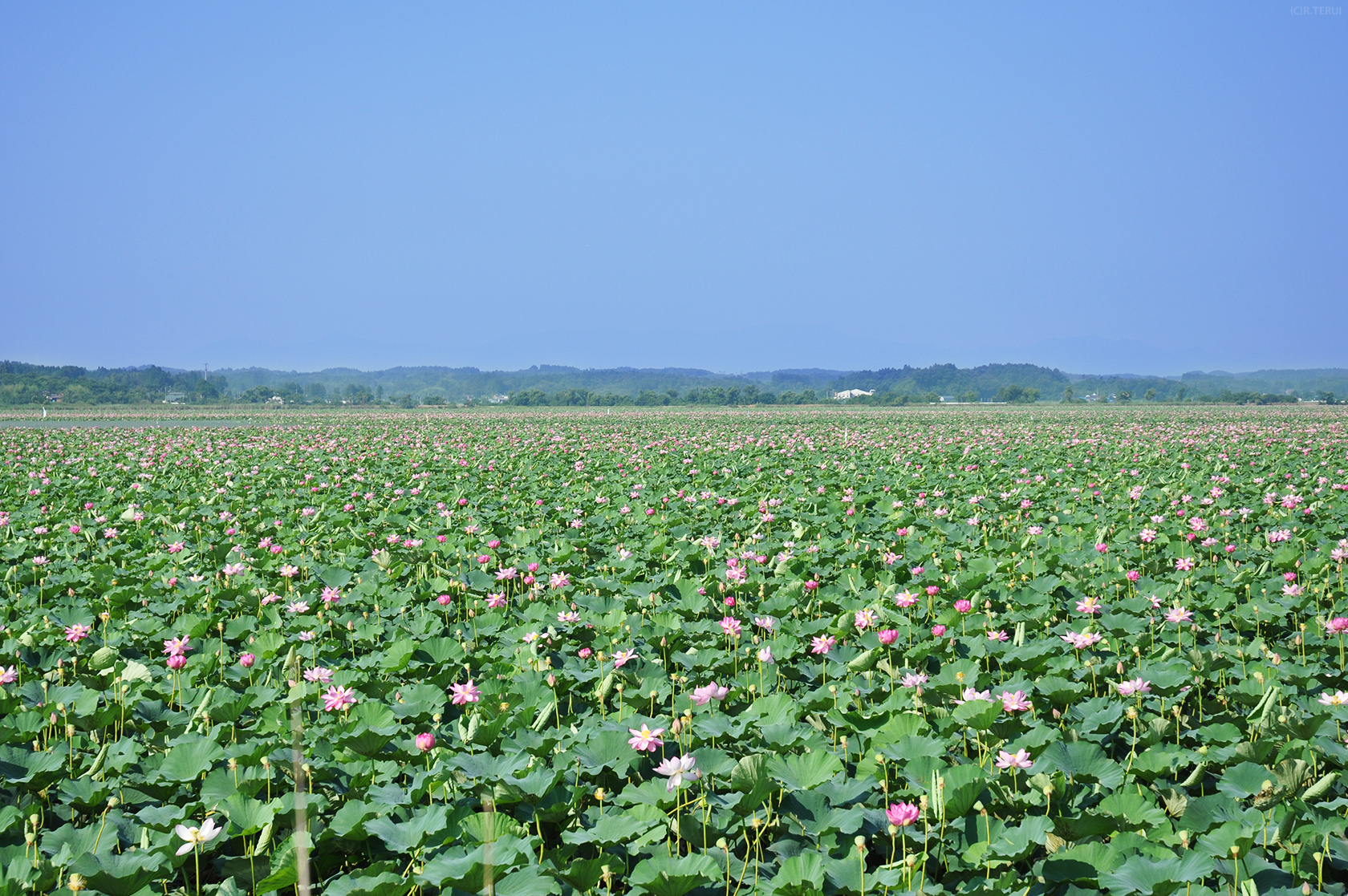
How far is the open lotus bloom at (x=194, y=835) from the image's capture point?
6.97 feet

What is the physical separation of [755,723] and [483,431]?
21.2 m

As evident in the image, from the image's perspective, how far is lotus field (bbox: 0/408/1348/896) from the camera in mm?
2219

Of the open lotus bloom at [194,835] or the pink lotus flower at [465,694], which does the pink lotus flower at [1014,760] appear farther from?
the open lotus bloom at [194,835]

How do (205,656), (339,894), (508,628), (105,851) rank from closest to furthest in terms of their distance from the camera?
(339,894) → (105,851) → (205,656) → (508,628)

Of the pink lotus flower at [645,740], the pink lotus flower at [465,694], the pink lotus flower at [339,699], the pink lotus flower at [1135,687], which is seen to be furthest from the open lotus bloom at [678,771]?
the pink lotus flower at [1135,687]

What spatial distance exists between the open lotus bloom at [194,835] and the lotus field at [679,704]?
5 centimetres

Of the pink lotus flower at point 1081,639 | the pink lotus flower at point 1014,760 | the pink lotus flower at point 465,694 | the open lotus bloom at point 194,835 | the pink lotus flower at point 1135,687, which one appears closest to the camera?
the open lotus bloom at point 194,835

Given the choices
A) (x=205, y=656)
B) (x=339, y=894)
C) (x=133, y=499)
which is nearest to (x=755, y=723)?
(x=339, y=894)

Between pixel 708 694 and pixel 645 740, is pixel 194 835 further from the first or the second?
pixel 708 694

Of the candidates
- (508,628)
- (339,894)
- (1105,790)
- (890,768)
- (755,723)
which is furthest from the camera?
(508,628)

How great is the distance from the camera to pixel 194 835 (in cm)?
217

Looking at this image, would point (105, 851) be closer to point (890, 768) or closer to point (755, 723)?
point (755, 723)

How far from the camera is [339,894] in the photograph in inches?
76.7

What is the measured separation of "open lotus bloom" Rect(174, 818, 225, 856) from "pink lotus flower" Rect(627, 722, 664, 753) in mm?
1213
